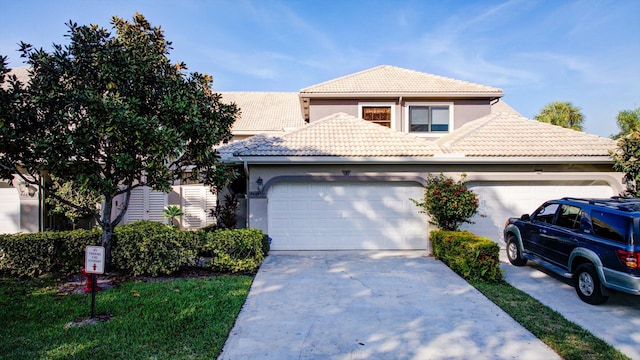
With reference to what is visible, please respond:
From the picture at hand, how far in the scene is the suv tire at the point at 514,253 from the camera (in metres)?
8.89

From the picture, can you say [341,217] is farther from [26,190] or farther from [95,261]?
[26,190]

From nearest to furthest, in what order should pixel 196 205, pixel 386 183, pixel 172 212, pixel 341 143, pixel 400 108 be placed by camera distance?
pixel 386 183, pixel 341 143, pixel 400 108, pixel 172 212, pixel 196 205

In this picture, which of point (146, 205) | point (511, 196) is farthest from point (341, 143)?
point (146, 205)

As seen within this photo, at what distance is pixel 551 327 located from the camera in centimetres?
536

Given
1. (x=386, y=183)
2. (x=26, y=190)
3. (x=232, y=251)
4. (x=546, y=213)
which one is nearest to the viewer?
(x=546, y=213)

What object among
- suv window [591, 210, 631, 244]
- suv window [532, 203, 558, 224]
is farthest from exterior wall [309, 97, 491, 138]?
suv window [591, 210, 631, 244]

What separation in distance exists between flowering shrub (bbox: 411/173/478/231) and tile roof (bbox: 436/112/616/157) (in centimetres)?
114

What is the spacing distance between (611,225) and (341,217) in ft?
20.3

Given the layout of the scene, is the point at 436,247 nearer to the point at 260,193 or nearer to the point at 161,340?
the point at 260,193

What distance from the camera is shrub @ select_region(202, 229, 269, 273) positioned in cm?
834

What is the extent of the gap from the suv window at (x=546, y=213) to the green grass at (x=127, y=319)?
21.4ft

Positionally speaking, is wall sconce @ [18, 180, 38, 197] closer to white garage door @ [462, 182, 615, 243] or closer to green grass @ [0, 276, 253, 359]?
green grass @ [0, 276, 253, 359]

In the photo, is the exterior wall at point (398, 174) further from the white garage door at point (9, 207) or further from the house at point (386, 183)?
the white garage door at point (9, 207)

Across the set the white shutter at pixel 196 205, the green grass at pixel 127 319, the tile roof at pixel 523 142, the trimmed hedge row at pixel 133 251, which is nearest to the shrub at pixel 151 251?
the trimmed hedge row at pixel 133 251
